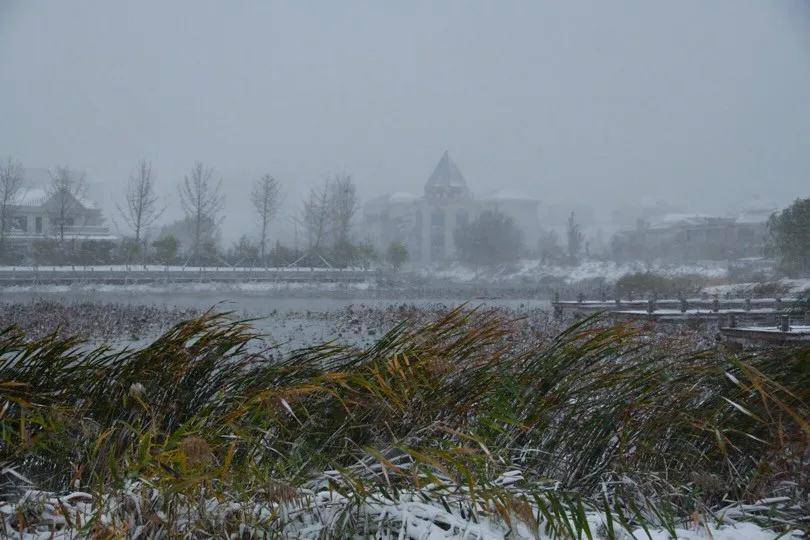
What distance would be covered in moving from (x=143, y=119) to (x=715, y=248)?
3.19 metres

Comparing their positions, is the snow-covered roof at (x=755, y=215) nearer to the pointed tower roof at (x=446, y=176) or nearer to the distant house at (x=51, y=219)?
the pointed tower roof at (x=446, y=176)

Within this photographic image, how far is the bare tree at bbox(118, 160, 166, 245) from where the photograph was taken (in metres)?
3.07

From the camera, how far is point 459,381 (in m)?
1.82

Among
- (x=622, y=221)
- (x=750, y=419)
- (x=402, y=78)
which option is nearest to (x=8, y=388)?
(x=750, y=419)

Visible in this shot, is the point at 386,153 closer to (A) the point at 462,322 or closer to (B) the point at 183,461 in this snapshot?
(A) the point at 462,322

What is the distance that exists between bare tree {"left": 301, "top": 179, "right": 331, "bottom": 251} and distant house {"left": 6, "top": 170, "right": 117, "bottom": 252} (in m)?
0.91

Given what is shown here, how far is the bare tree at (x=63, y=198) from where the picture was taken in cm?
296

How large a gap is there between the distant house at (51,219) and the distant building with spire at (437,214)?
4.31ft

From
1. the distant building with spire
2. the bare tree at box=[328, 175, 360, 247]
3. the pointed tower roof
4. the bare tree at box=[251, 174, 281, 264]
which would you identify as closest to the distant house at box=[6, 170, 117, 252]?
the bare tree at box=[251, 174, 281, 264]

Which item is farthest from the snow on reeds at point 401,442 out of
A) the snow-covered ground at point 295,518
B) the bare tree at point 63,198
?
the bare tree at point 63,198

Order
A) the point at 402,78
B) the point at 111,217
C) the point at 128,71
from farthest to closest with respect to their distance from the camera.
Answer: the point at 402,78, the point at 128,71, the point at 111,217

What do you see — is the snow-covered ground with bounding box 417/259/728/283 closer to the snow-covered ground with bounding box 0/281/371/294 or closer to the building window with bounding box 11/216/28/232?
the snow-covered ground with bounding box 0/281/371/294

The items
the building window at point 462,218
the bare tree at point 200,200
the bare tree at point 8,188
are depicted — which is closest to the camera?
the bare tree at point 8,188

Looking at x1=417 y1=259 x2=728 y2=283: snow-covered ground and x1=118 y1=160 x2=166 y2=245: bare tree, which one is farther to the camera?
x1=417 y1=259 x2=728 y2=283: snow-covered ground
